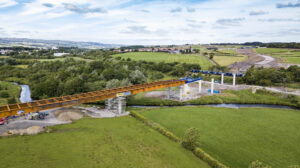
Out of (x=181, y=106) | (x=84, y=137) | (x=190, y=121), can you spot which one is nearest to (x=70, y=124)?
(x=84, y=137)

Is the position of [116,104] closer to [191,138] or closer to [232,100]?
[191,138]

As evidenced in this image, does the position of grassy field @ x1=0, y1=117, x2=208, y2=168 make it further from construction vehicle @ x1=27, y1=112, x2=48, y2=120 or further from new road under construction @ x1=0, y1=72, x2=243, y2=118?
construction vehicle @ x1=27, y1=112, x2=48, y2=120

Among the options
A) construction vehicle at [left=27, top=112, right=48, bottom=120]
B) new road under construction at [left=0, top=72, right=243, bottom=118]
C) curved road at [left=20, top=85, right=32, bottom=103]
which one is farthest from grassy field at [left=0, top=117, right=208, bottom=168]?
curved road at [left=20, top=85, right=32, bottom=103]

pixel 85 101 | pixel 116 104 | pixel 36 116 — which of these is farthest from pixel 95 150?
pixel 116 104

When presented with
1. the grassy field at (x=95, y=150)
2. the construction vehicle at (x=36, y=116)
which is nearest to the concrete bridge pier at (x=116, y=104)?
the grassy field at (x=95, y=150)

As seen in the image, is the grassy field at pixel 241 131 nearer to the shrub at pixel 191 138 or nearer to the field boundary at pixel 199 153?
the field boundary at pixel 199 153

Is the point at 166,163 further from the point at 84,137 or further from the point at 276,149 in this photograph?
the point at 276,149
